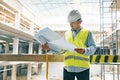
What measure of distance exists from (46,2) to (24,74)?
472 centimetres

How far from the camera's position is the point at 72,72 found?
2.25 meters

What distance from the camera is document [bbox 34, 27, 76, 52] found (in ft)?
6.59

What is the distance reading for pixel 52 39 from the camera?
207 cm

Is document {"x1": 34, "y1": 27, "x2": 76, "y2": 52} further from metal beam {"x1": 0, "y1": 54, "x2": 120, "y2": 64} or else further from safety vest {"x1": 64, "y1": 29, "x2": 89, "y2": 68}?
metal beam {"x1": 0, "y1": 54, "x2": 120, "y2": 64}

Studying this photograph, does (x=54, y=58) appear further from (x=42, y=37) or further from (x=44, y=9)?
(x=44, y=9)

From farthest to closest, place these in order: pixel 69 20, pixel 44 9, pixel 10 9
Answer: pixel 44 9 < pixel 10 9 < pixel 69 20

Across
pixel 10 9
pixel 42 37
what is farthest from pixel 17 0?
pixel 42 37

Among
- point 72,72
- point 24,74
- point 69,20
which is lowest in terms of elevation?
point 24,74

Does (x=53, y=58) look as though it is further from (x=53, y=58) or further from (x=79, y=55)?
(x=79, y=55)

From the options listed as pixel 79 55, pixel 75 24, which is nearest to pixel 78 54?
pixel 79 55

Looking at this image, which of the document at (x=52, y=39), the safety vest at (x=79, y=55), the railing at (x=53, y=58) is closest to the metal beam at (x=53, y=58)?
the railing at (x=53, y=58)

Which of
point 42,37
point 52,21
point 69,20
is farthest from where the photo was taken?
point 52,21

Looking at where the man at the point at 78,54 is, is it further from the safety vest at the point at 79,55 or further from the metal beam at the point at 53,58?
the metal beam at the point at 53,58

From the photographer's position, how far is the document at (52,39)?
6.59ft
